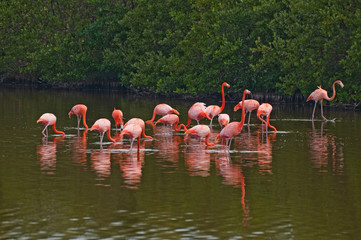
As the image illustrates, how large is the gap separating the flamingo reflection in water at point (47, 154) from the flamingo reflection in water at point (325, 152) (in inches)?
288

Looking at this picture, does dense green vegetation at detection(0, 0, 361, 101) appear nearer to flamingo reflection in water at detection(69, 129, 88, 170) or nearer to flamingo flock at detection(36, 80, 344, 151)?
flamingo flock at detection(36, 80, 344, 151)

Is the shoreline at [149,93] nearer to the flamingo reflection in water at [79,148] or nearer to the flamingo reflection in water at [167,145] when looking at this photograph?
the flamingo reflection in water at [167,145]

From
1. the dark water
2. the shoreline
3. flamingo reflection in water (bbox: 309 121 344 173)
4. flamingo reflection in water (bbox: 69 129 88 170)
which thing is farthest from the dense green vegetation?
flamingo reflection in water (bbox: 69 129 88 170)

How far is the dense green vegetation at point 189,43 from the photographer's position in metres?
47.3

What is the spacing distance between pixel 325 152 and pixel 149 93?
38256mm

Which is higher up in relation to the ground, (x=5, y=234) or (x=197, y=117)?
(x=197, y=117)

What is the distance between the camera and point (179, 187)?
19.5m

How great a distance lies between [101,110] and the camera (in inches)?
1781

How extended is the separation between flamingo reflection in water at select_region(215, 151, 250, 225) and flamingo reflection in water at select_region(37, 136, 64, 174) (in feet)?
14.8

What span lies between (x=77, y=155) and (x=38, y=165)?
92.0 inches

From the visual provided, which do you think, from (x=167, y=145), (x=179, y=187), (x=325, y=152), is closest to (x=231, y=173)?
(x=179, y=187)

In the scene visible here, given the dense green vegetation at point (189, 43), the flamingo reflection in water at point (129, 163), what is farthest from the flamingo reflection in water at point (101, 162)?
the dense green vegetation at point (189, 43)

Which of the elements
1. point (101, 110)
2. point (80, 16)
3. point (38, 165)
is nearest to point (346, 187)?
point (38, 165)

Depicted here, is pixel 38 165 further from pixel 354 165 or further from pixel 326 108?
pixel 326 108
